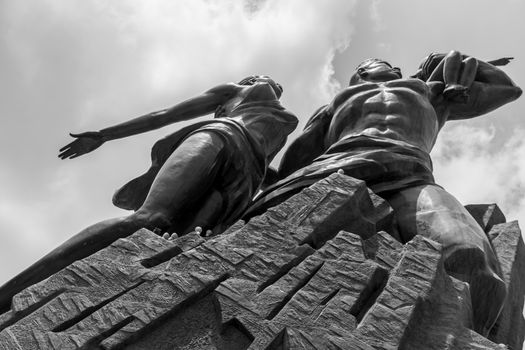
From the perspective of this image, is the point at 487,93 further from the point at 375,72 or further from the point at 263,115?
the point at 263,115

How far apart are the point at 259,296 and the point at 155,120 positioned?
383 cm

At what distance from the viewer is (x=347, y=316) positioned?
4.14 m

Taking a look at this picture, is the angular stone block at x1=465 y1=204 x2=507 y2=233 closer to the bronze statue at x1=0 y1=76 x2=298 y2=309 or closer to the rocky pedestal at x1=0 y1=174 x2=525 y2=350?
the bronze statue at x1=0 y1=76 x2=298 y2=309

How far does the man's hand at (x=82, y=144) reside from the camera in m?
7.71

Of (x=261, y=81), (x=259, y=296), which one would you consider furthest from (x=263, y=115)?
(x=259, y=296)

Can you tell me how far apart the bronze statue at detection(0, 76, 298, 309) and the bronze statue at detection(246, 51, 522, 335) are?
1.21ft

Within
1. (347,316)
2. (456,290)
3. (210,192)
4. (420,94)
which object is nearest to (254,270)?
(347,316)

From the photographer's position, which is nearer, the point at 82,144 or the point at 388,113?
the point at 388,113

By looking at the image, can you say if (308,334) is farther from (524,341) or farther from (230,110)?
(230,110)

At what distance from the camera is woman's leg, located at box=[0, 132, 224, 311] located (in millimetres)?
5809

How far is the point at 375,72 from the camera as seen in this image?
8492 mm

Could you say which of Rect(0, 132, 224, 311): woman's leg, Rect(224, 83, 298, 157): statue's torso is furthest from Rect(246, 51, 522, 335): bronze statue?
Rect(0, 132, 224, 311): woman's leg

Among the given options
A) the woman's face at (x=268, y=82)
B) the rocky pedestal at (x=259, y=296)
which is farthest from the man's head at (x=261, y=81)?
the rocky pedestal at (x=259, y=296)

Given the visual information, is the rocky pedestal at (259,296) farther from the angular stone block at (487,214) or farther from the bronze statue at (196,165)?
the angular stone block at (487,214)
